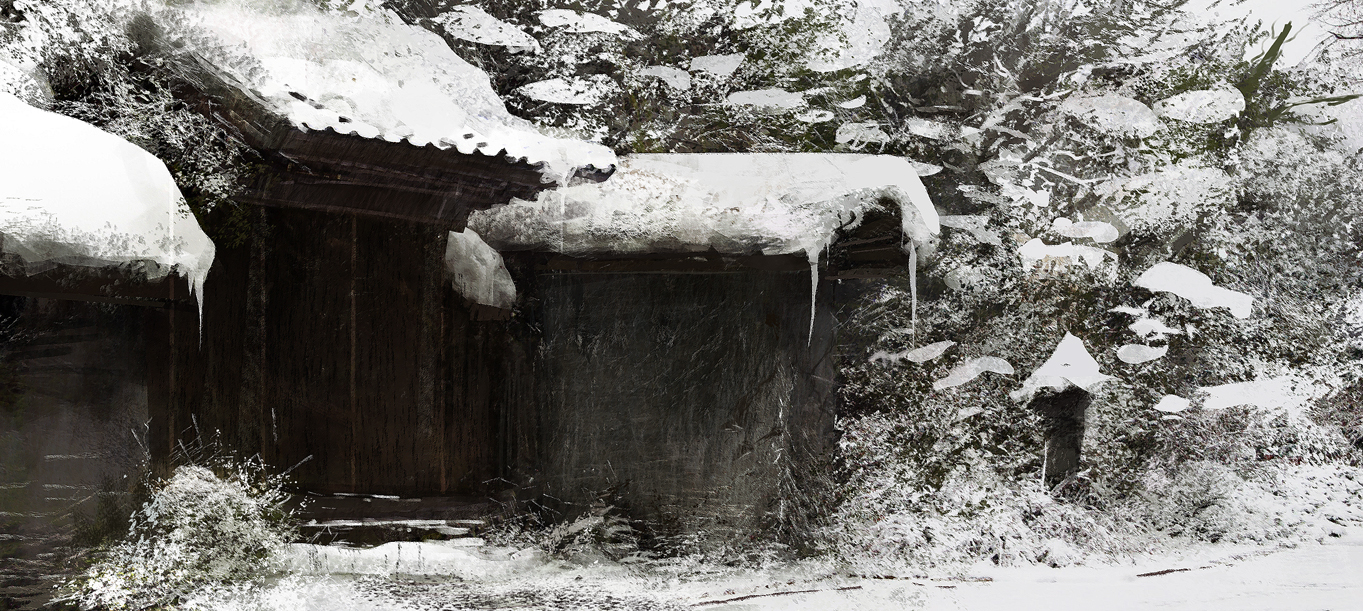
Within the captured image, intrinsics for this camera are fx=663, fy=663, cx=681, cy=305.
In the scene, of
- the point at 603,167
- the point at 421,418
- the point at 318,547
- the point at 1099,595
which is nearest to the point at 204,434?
the point at 318,547

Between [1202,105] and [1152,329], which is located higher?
[1202,105]

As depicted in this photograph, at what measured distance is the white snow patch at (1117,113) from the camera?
17.9 feet

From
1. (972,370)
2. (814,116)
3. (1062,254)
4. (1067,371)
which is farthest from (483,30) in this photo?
(1067,371)

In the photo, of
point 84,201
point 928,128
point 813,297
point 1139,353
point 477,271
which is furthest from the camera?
point 1139,353

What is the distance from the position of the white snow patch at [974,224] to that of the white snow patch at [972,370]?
0.96m

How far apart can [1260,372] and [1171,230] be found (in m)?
1.40

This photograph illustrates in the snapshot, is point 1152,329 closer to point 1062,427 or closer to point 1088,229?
point 1088,229

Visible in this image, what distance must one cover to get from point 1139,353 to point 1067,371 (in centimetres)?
72

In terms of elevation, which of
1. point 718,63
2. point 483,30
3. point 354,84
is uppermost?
point 483,30

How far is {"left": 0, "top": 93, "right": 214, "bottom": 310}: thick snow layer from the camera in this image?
2.85 meters

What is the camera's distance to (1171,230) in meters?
5.56

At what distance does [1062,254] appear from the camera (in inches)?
217

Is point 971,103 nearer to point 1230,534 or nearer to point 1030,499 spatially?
point 1030,499

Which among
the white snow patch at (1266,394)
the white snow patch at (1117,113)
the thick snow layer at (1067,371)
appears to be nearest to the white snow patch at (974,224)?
the thick snow layer at (1067,371)
